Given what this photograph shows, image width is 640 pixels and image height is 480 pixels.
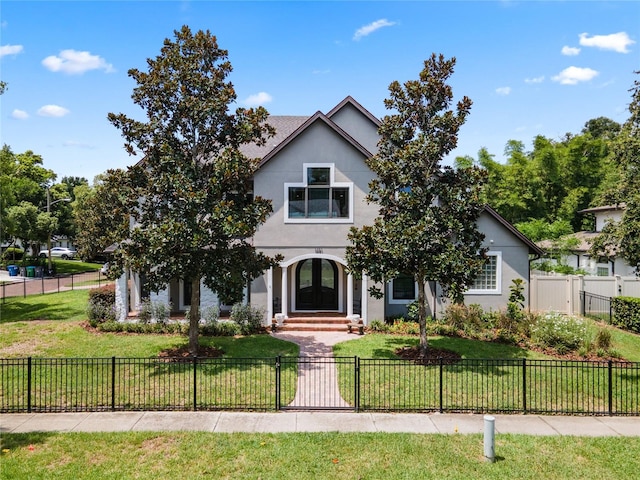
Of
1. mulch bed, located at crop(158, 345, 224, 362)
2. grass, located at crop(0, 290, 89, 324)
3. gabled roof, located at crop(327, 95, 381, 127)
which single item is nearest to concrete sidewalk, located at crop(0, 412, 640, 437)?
mulch bed, located at crop(158, 345, 224, 362)

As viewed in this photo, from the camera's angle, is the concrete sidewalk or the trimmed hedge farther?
the trimmed hedge

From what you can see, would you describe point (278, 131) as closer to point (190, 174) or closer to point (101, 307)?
point (190, 174)

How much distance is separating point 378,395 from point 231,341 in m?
6.68

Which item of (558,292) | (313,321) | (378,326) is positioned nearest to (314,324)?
(313,321)

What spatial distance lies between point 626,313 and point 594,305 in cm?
216

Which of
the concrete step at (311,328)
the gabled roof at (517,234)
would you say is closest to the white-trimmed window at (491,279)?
the gabled roof at (517,234)

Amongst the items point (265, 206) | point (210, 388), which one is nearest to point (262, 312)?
point (265, 206)

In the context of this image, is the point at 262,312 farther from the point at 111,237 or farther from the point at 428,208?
the point at 428,208

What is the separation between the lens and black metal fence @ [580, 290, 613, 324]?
2008 centimetres

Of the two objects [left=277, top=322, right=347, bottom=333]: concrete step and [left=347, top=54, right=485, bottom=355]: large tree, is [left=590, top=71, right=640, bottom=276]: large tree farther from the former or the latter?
[left=277, top=322, right=347, bottom=333]: concrete step

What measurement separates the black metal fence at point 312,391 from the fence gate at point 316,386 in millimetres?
26

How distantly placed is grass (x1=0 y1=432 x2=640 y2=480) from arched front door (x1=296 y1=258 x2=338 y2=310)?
10771mm

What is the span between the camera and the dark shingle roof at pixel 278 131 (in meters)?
20.9

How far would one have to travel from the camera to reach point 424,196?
13344 mm
